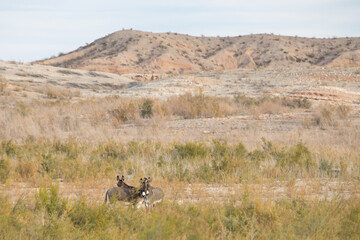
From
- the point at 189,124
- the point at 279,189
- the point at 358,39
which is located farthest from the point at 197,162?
the point at 358,39

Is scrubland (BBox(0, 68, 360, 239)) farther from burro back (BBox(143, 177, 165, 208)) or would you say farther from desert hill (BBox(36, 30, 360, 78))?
desert hill (BBox(36, 30, 360, 78))

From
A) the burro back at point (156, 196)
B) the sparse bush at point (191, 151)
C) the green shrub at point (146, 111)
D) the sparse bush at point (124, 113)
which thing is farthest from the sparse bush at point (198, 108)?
the burro back at point (156, 196)

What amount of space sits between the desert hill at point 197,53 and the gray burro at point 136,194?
5497 centimetres

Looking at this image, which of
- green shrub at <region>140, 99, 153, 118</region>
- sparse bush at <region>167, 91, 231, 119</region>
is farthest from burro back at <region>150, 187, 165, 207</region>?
sparse bush at <region>167, 91, 231, 119</region>

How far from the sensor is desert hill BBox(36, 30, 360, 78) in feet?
198

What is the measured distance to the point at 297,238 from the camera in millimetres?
3424

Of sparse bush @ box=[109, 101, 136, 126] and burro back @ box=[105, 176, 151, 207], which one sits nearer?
burro back @ box=[105, 176, 151, 207]

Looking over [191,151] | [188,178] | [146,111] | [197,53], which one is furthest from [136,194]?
[197,53]

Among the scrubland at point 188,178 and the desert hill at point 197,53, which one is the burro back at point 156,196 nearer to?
the scrubland at point 188,178

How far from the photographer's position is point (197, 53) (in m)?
71.6

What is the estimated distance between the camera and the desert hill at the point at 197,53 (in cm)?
6025

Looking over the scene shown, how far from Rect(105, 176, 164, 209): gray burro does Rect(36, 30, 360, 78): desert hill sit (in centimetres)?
5497

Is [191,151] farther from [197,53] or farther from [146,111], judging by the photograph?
[197,53]

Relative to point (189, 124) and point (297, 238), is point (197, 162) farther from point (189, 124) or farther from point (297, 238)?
point (189, 124)
